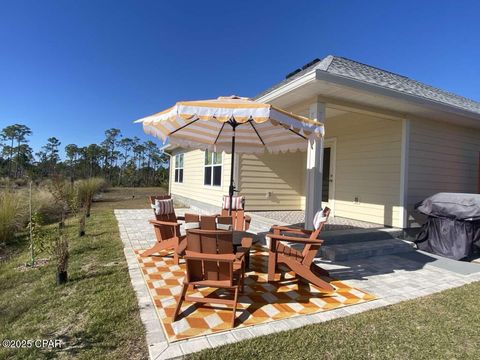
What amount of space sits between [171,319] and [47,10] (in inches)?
380

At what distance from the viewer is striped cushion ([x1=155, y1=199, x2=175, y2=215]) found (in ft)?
15.4

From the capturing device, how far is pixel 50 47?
390 inches

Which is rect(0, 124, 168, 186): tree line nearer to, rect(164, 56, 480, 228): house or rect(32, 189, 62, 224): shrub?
rect(32, 189, 62, 224): shrub

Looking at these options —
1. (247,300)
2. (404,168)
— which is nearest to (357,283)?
(247,300)

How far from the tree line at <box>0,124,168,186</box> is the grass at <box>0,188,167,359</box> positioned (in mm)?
26356

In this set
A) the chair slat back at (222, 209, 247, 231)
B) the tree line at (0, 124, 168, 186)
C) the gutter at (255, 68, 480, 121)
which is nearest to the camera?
the gutter at (255, 68, 480, 121)

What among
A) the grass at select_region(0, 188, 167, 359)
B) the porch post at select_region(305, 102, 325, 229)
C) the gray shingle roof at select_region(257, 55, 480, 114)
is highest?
the gray shingle roof at select_region(257, 55, 480, 114)

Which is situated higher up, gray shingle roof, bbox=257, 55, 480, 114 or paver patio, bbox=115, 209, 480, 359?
gray shingle roof, bbox=257, 55, 480, 114

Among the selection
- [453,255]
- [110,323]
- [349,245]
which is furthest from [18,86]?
[453,255]

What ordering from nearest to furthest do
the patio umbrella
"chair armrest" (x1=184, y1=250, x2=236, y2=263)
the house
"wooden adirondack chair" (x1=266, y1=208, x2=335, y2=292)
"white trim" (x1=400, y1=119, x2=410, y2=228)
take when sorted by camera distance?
"chair armrest" (x1=184, y1=250, x2=236, y2=263) < the patio umbrella < "wooden adirondack chair" (x1=266, y1=208, x2=335, y2=292) < the house < "white trim" (x1=400, y1=119, x2=410, y2=228)

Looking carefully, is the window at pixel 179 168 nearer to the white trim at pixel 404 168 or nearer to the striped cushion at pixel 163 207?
the striped cushion at pixel 163 207

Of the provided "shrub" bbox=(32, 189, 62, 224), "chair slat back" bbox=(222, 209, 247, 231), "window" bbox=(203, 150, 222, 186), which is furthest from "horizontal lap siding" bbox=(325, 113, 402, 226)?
"shrub" bbox=(32, 189, 62, 224)

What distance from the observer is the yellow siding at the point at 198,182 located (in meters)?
8.58

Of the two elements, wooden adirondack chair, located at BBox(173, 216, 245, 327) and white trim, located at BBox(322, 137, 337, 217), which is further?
Answer: white trim, located at BBox(322, 137, 337, 217)
